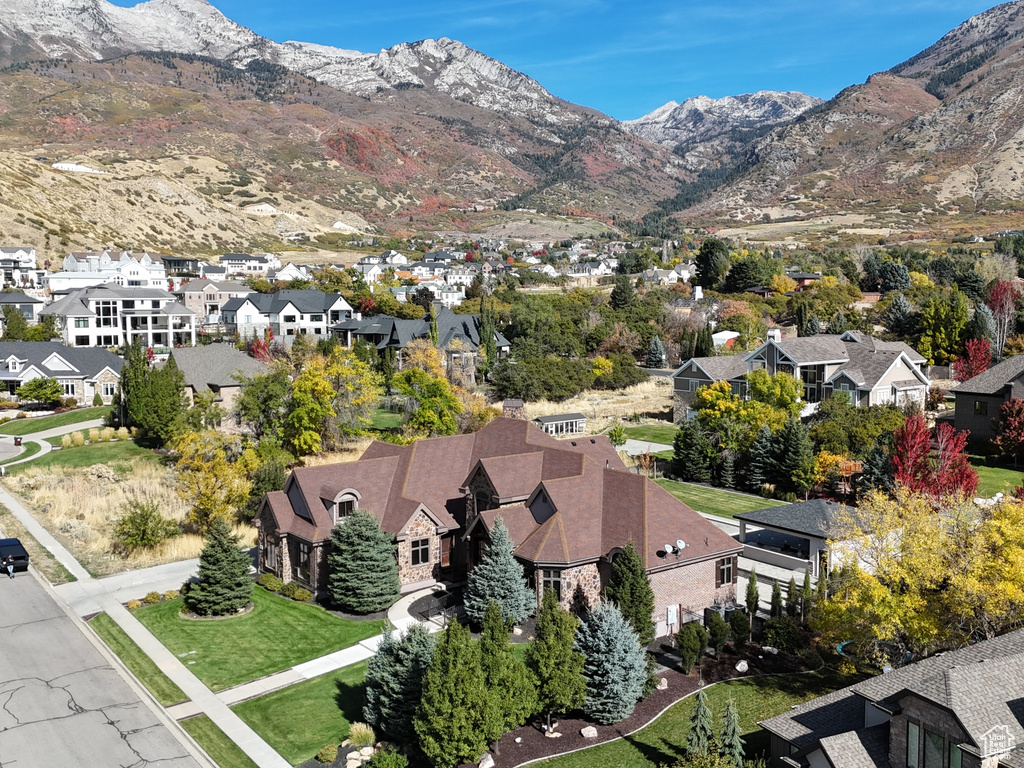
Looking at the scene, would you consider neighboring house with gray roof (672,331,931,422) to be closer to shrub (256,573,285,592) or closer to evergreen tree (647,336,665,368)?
evergreen tree (647,336,665,368)

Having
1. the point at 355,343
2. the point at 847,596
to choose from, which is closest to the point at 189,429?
the point at 355,343

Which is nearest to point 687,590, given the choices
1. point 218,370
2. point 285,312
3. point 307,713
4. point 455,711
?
point 455,711

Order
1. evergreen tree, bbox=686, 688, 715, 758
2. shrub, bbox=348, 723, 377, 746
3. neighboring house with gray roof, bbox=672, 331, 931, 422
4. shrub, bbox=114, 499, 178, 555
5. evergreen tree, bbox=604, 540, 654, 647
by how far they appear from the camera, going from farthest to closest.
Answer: neighboring house with gray roof, bbox=672, 331, 931, 422, shrub, bbox=114, 499, 178, 555, evergreen tree, bbox=604, 540, 654, 647, shrub, bbox=348, 723, 377, 746, evergreen tree, bbox=686, 688, 715, 758

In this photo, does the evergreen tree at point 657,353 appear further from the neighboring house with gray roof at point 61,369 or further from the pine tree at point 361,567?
the pine tree at point 361,567

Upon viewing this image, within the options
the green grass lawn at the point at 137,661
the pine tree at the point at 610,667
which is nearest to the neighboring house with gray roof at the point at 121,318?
the green grass lawn at the point at 137,661

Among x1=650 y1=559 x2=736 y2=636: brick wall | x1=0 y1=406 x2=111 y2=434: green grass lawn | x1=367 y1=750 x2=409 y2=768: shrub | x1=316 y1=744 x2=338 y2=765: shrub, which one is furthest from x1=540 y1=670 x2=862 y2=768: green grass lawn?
x1=0 y1=406 x2=111 y2=434: green grass lawn
